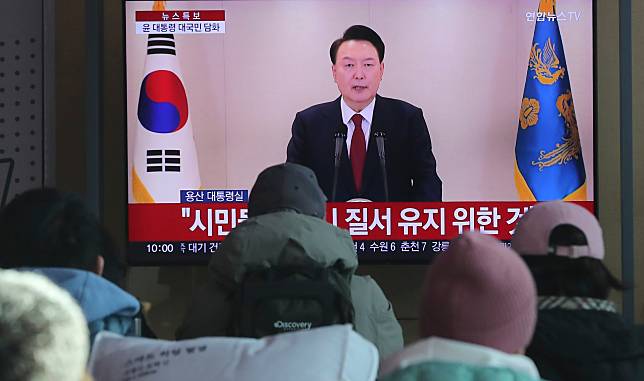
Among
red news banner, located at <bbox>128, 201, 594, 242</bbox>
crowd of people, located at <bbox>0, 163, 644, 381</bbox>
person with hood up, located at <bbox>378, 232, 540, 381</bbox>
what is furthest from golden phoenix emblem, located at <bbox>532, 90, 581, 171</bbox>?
person with hood up, located at <bbox>378, 232, 540, 381</bbox>

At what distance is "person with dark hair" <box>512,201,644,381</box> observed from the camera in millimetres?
1769

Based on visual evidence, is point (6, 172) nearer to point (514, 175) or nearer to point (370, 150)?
point (370, 150)

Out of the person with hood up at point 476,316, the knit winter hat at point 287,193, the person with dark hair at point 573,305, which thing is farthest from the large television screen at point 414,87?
the person with hood up at point 476,316

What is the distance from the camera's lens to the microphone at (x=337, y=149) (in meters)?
3.87

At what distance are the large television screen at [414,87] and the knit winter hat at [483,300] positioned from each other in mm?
2485

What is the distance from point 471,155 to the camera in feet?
12.9

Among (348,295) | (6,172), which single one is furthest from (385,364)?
(6,172)

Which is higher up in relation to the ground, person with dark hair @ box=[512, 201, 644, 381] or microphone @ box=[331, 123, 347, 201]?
microphone @ box=[331, 123, 347, 201]

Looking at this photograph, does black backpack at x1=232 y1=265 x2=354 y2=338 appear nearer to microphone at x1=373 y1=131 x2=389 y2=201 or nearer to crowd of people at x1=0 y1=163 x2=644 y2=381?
crowd of people at x1=0 y1=163 x2=644 y2=381

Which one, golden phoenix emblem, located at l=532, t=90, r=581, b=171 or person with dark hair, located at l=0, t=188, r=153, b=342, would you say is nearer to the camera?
person with dark hair, located at l=0, t=188, r=153, b=342

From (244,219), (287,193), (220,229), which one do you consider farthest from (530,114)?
(287,193)

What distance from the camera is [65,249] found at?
1.86m

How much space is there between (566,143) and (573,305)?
218 centimetres

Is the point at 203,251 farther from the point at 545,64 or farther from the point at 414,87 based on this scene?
the point at 545,64
